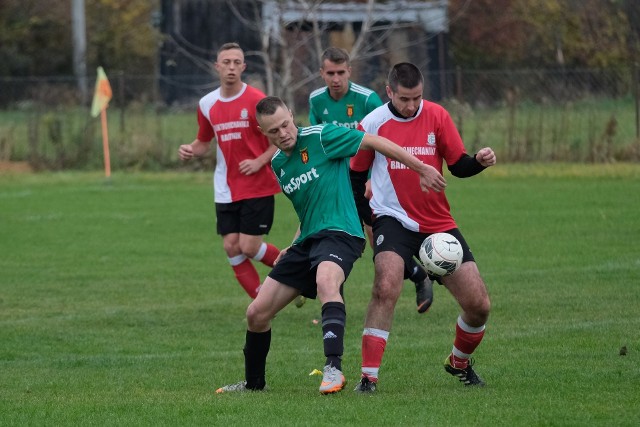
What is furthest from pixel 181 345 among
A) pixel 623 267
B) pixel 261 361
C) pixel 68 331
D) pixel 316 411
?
pixel 623 267

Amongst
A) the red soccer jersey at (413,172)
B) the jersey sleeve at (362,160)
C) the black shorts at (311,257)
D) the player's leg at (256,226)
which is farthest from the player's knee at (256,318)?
the player's leg at (256,226)

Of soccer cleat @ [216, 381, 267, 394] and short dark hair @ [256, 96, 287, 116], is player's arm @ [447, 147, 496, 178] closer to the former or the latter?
short dark hair @ [256, 96, 287, 116]

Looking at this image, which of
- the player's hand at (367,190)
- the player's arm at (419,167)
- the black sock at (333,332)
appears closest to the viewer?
the black sock at (333,332)

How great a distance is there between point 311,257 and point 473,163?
118 cm

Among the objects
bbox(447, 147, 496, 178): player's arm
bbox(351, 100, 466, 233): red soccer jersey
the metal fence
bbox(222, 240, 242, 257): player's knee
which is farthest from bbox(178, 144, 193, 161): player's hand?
the metal fence

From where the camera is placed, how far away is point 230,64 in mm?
10273

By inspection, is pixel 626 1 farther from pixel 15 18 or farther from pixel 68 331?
pixel 68 331

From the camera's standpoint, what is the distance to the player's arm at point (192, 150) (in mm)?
10023

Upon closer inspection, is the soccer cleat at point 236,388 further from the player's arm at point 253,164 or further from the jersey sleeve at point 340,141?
the player's arm at point 253,164

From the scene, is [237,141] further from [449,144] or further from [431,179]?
[431,179]

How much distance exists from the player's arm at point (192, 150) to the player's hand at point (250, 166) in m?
0.40

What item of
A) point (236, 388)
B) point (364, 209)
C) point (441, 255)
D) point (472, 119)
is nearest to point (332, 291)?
point (441, 255)

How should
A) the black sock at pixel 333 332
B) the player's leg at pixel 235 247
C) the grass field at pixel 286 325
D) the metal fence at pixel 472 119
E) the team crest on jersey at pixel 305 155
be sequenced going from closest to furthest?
the grass field at pixel 286 325 → the black sock at pixel 333 332 → the team crest on jersey at pixel 305 155 → the player's leg at pixel 235 247 → the metal fence at pixel 472 119

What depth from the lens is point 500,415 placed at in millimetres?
6156
